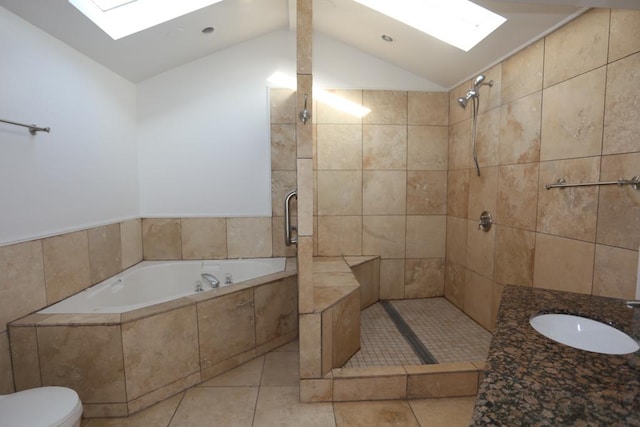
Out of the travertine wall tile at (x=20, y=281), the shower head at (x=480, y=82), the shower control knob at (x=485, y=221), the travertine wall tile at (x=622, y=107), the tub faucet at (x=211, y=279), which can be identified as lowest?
the tub faucet at (x=211, y=279)

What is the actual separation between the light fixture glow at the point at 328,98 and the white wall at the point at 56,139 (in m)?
1.32

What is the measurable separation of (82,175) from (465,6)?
2.91 metres

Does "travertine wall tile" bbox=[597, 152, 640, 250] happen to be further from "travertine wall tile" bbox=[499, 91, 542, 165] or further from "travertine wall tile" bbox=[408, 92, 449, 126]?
"travertine wall tile" bbox=[408, 92, 449, 126]

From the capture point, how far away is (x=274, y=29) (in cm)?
293

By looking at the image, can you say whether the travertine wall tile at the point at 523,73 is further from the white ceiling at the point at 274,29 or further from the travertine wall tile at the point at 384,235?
the travertine wall tile at the point at 384,235

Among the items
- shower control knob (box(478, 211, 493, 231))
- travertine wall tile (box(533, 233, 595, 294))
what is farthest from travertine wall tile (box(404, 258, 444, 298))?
travertine wall tile (box(533, 233, 595, 294))

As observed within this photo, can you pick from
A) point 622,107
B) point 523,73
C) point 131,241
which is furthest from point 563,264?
point 131,241

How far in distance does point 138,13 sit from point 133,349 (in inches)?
85.6

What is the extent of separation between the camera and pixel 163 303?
6.34 feet

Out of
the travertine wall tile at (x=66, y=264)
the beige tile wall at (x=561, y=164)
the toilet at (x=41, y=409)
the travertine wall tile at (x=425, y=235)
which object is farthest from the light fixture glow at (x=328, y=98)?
the toilet at (x=41, y=409)

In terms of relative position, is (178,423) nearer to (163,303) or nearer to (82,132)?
(163,303)

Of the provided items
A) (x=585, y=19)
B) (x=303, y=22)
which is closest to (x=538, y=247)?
(x=585, y=19)

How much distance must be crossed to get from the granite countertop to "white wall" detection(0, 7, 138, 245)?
2187mm

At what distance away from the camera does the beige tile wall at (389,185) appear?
3049mm
